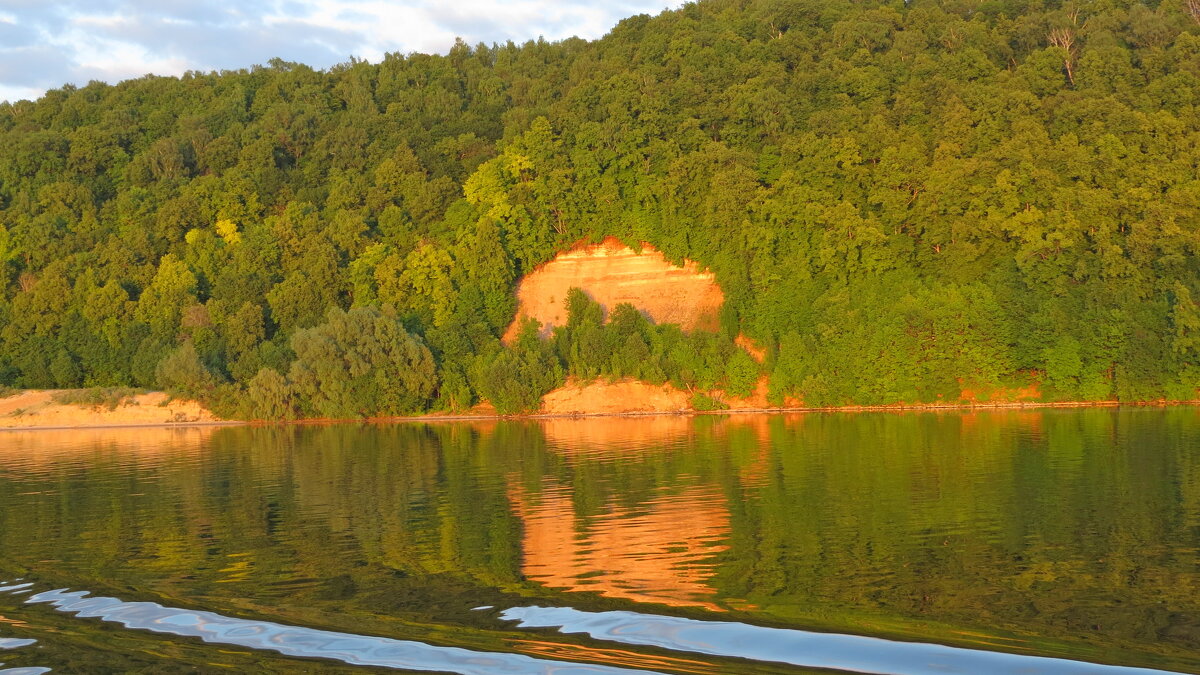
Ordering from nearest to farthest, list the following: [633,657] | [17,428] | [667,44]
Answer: [633,657]
[17,428]
[667,44]

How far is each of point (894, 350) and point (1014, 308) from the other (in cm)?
702

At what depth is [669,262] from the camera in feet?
237

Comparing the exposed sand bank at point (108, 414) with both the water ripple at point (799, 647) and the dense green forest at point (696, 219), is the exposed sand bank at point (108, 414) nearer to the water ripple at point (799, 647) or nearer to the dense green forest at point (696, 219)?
the dense green forest at point (696, 219)

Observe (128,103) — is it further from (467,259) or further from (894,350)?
(894,350)

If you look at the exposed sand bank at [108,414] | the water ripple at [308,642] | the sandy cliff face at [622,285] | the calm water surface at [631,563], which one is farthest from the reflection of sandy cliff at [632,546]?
the exposed sand bank at [108,414]

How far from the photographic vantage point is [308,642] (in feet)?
44.4

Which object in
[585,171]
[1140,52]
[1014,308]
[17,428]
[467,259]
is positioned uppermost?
[1140,52]

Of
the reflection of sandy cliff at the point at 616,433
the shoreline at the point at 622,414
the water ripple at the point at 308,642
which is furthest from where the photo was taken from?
the shoreline at the point at 622,414

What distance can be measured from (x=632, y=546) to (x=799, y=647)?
730cm

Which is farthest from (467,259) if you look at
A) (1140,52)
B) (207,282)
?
(1140,52)

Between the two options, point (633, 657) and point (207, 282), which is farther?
point (207, 282)

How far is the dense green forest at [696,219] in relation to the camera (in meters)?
59.1

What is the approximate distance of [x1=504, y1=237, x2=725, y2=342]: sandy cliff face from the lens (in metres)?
69.9

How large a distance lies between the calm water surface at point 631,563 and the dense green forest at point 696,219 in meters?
23.0
